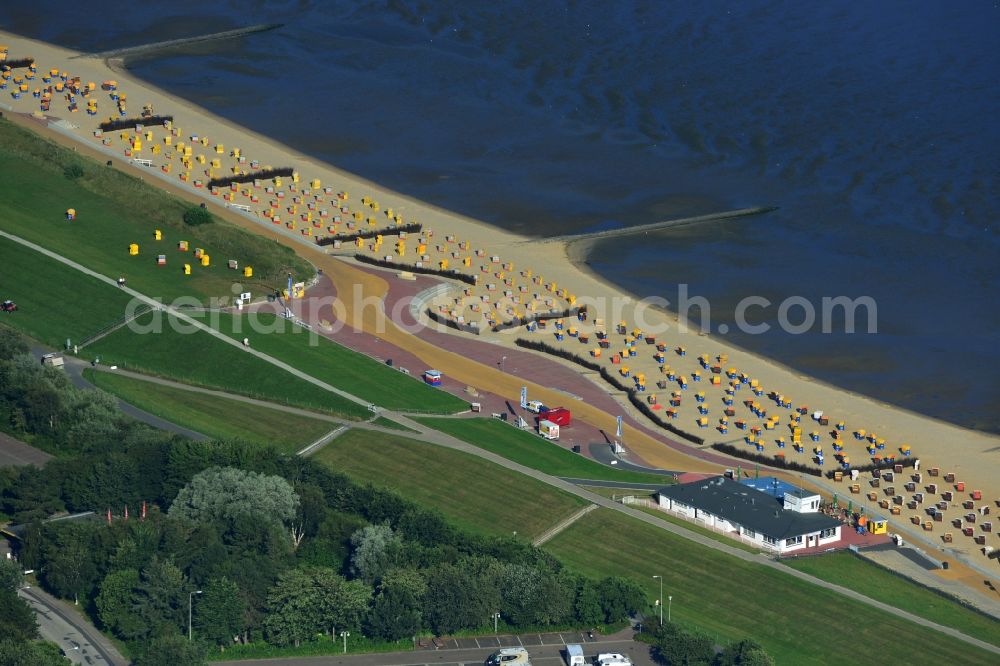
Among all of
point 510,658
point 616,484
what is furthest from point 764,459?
point 510,658

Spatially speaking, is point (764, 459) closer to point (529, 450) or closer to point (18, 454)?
point (529, 450)

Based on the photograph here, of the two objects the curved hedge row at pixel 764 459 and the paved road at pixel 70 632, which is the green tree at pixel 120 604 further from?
the curved hedge row at pixel 764 459

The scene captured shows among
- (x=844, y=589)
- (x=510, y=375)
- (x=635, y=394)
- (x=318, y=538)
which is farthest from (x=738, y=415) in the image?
(x=318, y=538)

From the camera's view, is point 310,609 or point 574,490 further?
point 574,490

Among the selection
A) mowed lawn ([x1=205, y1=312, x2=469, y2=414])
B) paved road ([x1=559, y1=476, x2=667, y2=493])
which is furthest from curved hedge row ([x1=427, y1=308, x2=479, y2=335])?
paved road ([x1=559, y1=476, x2=667, y2=493])

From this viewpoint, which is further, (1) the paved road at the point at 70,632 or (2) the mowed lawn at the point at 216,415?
(2) the mowed lawn at the point at 216,415

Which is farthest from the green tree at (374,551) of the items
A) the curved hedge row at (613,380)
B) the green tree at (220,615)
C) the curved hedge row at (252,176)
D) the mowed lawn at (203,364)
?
the curved hedge row at (252,176)
